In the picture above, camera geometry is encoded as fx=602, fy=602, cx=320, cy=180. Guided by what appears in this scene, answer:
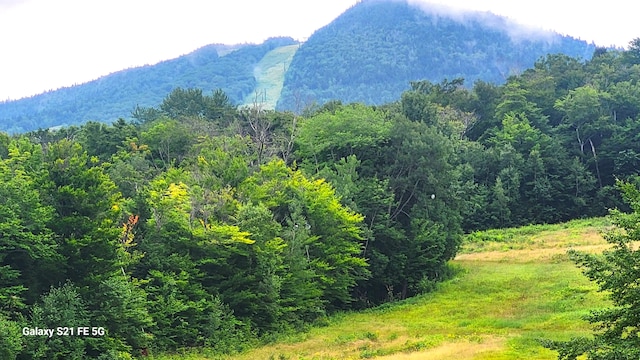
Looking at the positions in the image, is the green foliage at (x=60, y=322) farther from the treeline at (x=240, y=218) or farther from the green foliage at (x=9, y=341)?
the green foliage at (x=9, y=341)

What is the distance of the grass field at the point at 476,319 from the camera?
24219 millimetres

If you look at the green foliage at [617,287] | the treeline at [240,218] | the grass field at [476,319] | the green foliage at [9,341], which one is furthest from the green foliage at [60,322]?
the green foliage at [617,287]

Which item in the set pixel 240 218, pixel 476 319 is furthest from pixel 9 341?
pixel 476 319

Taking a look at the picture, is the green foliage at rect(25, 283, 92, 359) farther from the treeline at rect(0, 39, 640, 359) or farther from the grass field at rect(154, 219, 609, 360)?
the grass field at rect(154, 219, 609, 360)

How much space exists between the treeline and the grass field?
2468mm

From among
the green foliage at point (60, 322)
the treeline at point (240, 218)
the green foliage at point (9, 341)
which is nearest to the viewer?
the green foliage at point (9, 341)

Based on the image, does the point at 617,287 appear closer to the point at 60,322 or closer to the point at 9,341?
the point at 9,341

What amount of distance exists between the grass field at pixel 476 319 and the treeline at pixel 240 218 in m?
2.47

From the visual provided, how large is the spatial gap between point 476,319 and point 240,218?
12944 millimetres

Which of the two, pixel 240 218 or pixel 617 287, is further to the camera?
pixel 240 218

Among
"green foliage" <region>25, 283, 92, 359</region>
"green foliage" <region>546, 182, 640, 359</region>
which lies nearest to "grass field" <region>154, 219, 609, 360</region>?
"green foliage" <region>25, 283, 92, 359</region>

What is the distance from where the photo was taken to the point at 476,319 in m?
30.3

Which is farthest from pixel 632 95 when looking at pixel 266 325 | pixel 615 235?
pixel 615 235

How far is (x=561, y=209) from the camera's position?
69438 millimetres
